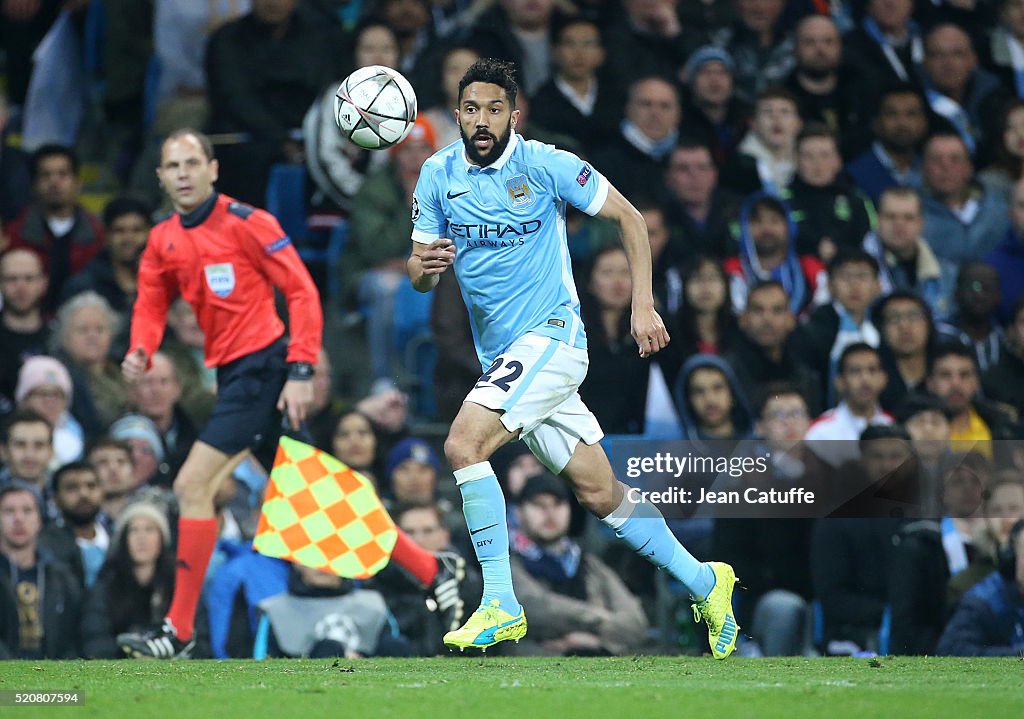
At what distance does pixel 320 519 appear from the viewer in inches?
337

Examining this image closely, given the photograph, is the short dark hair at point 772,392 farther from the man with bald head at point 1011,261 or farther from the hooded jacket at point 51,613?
the hooded jacket at point 51,613

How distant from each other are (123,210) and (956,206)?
6428mm

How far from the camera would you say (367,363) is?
10.6m

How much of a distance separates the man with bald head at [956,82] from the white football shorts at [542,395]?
6751mm

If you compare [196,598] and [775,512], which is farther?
[775,512]

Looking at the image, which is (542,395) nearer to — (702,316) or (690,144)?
(702,316)

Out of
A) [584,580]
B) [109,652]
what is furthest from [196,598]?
Result: [584,580]

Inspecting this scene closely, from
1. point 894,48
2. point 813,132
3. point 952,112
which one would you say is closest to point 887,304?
point 813,132

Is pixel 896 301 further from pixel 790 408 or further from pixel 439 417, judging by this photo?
pixel 439 417

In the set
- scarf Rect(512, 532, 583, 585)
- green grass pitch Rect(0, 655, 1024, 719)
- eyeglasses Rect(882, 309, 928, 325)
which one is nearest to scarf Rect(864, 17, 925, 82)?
eyeglasses Rect(882, 309, 928, 325)

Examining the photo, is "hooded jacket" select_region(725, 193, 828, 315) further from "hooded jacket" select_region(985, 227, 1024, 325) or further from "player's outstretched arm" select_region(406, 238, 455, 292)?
"player's outstretched arm" select_region(406, 238, 455, 292)

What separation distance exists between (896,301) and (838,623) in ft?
8.60

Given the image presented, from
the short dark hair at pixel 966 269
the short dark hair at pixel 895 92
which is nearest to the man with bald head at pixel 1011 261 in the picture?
the short dark hair at pixel 966 269

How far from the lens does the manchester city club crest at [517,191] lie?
Result: 673 centimetres
